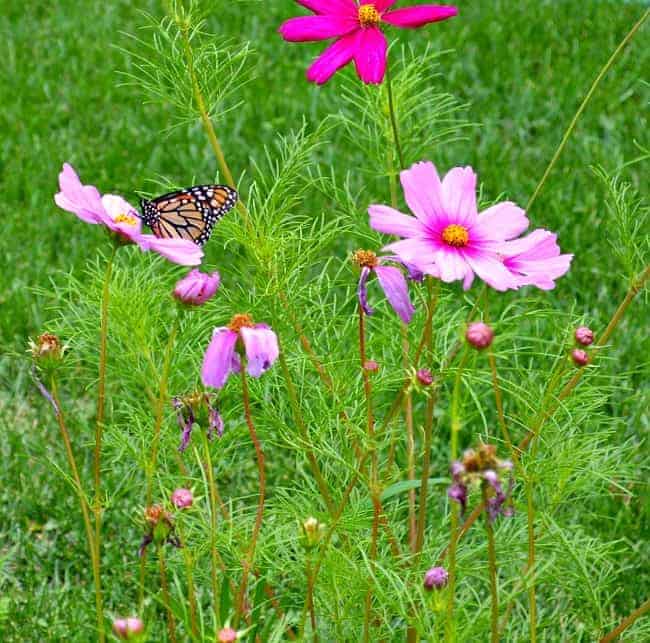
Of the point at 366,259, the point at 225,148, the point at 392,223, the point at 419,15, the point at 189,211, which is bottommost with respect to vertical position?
the point at 225,148

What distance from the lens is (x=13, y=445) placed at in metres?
2.37

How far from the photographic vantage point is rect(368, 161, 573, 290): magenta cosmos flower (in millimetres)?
1139

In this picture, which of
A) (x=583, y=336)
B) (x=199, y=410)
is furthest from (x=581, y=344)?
(x=199, y=410)

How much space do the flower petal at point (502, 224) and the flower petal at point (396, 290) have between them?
122mm

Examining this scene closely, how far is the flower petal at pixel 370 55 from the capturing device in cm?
131

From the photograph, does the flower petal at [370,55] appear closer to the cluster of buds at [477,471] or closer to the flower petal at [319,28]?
the flower petal at [319,28]

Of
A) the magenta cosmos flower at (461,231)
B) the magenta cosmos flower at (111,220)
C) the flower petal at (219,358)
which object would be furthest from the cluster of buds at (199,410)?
the magenta cosmos flower at (461,231)

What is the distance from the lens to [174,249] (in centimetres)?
118

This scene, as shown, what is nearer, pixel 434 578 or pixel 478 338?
pixel 478 338

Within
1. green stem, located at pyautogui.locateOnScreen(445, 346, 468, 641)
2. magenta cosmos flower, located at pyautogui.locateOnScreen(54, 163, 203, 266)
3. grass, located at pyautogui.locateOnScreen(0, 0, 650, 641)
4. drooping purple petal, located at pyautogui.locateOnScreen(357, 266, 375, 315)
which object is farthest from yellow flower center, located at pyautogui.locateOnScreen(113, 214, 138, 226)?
grass, located at pyautogui.locateOnScreen(0, 0, 650, 641)

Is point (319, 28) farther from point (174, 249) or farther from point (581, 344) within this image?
point (581, 344)

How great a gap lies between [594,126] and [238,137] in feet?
3.41

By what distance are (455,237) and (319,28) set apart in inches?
14.2

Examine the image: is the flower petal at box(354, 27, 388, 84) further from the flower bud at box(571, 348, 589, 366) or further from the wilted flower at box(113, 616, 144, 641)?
the wilted flower at box(113, 616, 144, 641)
